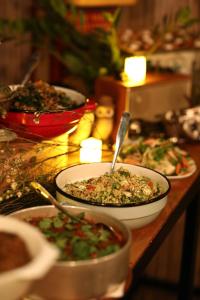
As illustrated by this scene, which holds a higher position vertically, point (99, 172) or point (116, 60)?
point (116, 60)

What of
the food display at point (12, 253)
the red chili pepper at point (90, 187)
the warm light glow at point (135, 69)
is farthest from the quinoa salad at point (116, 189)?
the warm light glow at point (135, 69)

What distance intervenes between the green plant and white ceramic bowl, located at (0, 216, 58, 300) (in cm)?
161

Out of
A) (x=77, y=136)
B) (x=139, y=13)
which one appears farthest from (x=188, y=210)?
(x=139, y=13)

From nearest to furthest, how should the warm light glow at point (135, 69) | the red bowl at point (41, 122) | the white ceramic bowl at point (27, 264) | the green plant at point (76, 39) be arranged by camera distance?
the white ceramic bowl at point (27, 264), the red bowl at point (41, 122), the warm light glow at point (135, 69), the green plant at point (76, 39)

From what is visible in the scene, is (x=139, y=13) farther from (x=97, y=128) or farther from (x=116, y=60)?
(x=97, y=128)

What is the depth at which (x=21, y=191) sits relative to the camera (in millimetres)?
A: 1275

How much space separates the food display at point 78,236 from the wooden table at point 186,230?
133 millimetres

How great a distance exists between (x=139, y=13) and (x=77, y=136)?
9.22 feet

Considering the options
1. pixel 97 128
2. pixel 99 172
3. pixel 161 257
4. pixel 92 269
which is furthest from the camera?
pixel 161 257

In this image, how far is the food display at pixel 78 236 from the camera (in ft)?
3.16

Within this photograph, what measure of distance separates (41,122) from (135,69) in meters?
0.78

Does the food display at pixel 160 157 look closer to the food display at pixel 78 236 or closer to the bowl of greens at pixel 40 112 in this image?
the bowl of greens at pixel 40 112

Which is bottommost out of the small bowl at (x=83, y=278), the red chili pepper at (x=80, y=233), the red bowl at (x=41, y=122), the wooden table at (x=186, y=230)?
the wooden table at (x=186, y=230)

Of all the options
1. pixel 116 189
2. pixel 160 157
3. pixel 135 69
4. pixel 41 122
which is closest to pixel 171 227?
pixel 116 189
